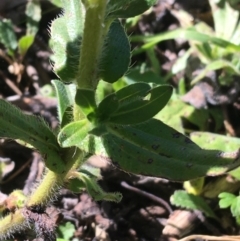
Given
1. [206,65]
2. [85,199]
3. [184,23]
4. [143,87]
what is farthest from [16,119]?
[184,23]

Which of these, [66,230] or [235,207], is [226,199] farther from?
[66,230]

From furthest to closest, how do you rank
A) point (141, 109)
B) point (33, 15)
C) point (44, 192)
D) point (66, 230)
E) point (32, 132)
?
point (33, 15)
point (66, 230)
point (44, 192)
point (32, 132)
point (141, 109)

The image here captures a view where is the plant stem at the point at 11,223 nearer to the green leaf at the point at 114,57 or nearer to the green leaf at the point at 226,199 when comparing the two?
the green leaf at the point at 114,57

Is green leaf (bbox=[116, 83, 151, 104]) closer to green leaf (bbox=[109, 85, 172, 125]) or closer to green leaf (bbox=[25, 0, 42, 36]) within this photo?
green leaf (bbox=[109, 85, 172, 125])

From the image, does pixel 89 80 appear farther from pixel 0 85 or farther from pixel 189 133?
pixel 0 85

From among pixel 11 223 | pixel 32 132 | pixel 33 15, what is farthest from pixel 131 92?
pixel 33 15

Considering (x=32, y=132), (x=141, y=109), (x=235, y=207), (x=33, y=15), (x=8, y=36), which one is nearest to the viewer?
(x=141, y=109)
